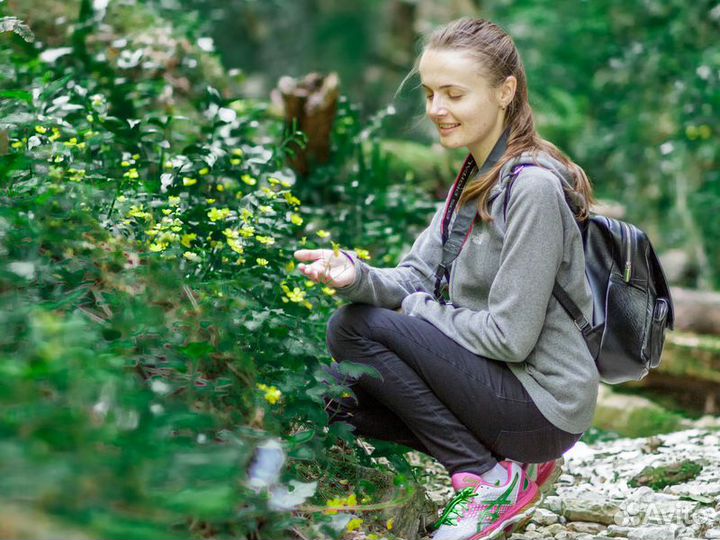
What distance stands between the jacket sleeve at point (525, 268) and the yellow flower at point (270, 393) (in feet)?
2.09

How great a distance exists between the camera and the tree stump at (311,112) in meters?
5.09

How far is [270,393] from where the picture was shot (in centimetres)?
204

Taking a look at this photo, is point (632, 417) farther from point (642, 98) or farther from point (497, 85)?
point (642, 98)

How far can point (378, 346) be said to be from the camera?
8.22ft

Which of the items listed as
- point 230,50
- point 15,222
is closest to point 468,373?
point 15,222

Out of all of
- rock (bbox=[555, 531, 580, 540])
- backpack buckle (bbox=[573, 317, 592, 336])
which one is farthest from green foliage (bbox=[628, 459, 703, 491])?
backpack buckle (bbox=[573, 317, 592, 336])

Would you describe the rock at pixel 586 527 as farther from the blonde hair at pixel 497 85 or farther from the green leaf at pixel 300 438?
the green leaf at pixel 300 438

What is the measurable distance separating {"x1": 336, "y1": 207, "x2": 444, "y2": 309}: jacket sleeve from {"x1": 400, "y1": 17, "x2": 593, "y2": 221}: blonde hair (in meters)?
0.27

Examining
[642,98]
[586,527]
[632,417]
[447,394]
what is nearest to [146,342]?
[447,394]

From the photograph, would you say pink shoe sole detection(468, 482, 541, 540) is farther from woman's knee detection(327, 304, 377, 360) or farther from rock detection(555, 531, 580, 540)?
woman's knee detection(327, 304, 377, 360)

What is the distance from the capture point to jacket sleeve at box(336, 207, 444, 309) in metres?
2.57

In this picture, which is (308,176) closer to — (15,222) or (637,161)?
(15,222)

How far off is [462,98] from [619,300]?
28.6 inches

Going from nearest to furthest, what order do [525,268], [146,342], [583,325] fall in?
[146,342] < [525,268] < [583,325]
